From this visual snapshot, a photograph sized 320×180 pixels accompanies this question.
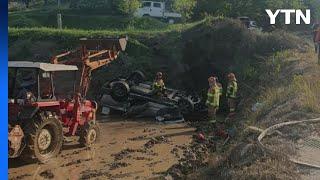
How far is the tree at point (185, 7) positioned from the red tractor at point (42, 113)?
13.0 metres

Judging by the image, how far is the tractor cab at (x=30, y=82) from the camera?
9156 millimetres

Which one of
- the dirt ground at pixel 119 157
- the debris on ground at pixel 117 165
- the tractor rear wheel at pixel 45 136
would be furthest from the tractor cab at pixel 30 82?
the debris on ground at pixel 117 165

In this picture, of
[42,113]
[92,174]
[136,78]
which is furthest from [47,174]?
[136,78]

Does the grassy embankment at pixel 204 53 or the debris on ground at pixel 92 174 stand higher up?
the grassy embankment at pixel 204 53

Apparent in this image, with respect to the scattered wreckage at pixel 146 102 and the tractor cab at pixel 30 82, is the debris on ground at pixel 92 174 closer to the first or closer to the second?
the tractor cab at pixel 30 82

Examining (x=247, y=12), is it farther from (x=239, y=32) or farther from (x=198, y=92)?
(x=198, y=92)

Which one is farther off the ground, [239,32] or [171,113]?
[239,32]

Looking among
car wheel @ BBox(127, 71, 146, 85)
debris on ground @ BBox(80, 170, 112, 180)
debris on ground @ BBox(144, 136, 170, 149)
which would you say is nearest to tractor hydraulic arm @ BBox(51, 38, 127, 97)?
debris on ground @ BBox(144, 136, 170, 149)

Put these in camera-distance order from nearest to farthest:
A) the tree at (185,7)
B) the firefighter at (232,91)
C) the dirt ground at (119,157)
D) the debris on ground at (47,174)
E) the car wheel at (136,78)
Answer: the debris on ground at (47,174) → the dirt ground at (119,157) → the firefighter at (232,91) → the car wheel at (136,78) → the tree at (185,7)

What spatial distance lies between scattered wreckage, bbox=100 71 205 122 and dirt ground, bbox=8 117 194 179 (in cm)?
127

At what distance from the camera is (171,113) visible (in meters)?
14.7

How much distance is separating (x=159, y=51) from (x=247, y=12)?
145 inches

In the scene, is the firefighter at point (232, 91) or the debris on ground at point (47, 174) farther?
the firefighter at point (232, 91)

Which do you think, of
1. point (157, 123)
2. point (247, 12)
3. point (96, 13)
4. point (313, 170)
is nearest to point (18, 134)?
point (313, 170)
